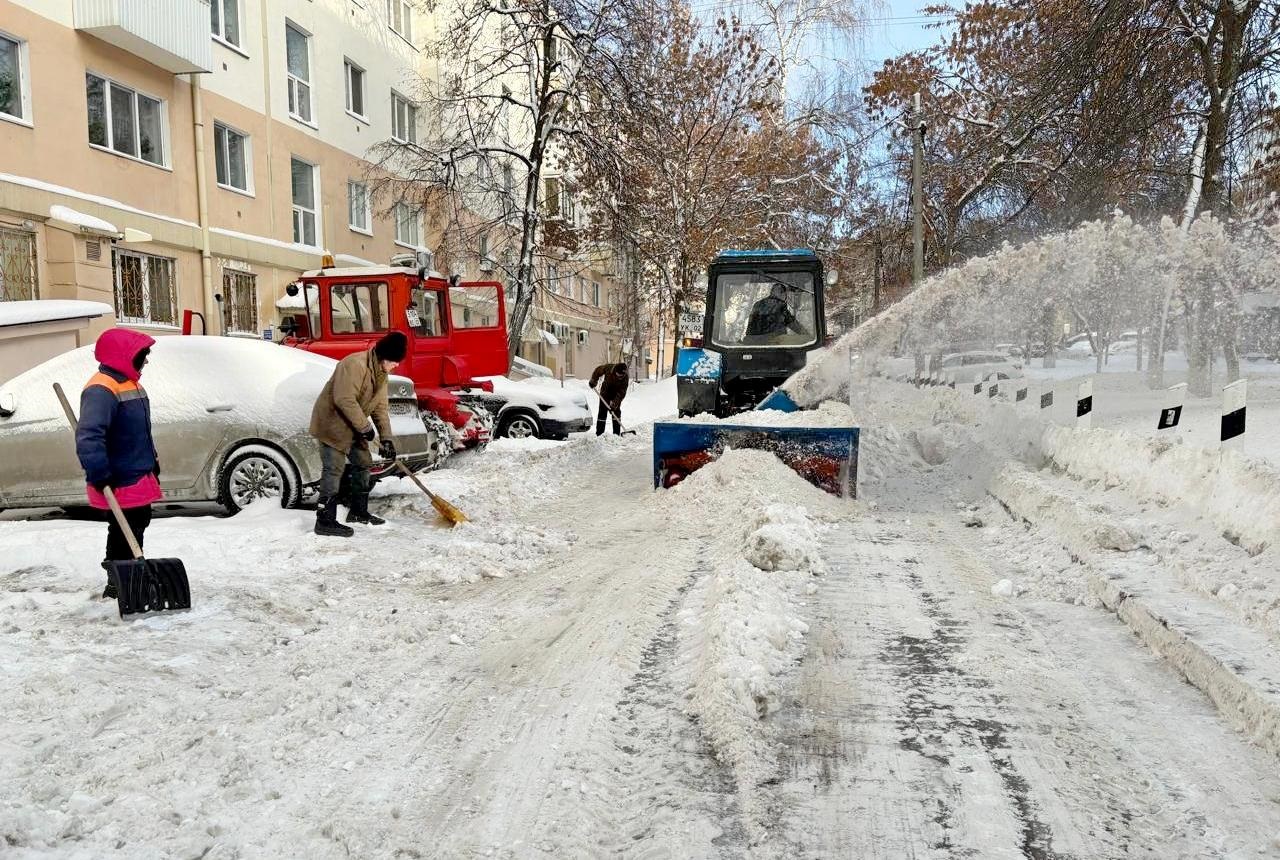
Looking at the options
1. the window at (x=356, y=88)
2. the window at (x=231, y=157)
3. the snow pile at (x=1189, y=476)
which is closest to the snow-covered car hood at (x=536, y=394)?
the snow pile at (x=1189, y=476)

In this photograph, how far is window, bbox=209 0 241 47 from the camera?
1684 centimetres

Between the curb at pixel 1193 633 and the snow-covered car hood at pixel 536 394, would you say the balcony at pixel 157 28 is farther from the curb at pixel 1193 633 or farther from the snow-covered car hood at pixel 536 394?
the curb at pixel 1193 633

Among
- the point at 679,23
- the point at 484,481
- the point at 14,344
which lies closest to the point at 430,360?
the point at 484,481

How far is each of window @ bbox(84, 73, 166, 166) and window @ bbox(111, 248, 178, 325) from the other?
1623 millimetres

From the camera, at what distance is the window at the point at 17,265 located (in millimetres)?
12109

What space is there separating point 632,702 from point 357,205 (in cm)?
2017

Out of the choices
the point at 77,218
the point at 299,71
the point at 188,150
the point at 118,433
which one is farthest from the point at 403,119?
the point at 118,433

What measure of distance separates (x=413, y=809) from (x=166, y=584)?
242cm

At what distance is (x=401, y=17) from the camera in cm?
2381

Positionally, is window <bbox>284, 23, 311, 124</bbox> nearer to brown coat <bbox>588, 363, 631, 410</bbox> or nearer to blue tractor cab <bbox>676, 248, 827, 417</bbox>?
brown coat <bbox>588, 363, 631, 410</bbox>

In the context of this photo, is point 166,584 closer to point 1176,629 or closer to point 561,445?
point 1176,629

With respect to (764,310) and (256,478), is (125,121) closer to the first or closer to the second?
(256,478)

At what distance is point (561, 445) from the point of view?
12.0m

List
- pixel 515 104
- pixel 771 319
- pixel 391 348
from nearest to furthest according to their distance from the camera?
pixel 391 348
pixel 771 319
pixel 515 104
